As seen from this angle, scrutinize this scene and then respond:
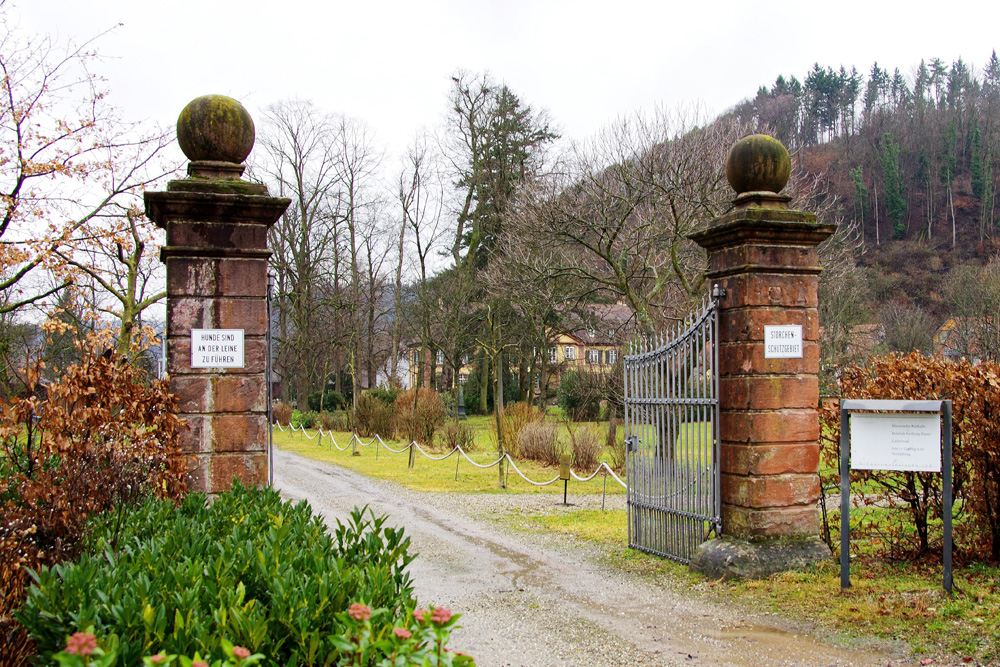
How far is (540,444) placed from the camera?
18406mm

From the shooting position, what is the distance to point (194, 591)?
2.73 metres

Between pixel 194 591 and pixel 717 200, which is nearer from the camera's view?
pixel 194 591

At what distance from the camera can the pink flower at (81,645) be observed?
1.89 m

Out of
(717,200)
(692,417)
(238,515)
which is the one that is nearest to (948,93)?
(717,200)

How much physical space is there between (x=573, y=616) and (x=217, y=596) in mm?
3726

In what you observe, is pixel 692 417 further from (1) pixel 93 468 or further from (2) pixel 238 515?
(1) pixel 93 468

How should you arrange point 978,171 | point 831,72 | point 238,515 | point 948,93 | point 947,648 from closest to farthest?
1. point 238,515
2. point 947,648
3. point 978,171
4. point 948,93
5. point 831,72

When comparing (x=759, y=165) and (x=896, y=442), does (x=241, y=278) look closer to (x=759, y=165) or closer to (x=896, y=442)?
(x=759, y=165)

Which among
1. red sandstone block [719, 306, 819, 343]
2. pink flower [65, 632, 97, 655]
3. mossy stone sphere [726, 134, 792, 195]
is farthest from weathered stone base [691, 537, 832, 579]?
pink flower [65, 632, 97, 655]

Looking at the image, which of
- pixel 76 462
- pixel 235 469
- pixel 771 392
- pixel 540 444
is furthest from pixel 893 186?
pixel 76 462

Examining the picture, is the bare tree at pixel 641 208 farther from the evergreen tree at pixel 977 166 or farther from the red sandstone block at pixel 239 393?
the evergreen tree at pixel 977 166

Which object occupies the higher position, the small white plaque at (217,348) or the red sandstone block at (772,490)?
the small white plaque at (217,348)

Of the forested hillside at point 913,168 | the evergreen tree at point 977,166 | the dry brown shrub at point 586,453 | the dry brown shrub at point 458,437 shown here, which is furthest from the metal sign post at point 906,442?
the evergreen tree at point 977,166

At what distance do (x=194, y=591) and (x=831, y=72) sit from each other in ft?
252
